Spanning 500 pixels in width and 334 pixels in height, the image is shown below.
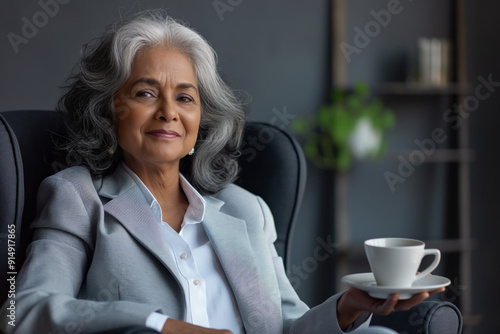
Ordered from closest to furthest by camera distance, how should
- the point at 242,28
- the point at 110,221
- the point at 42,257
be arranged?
the point at 42,257, the point at 110,221, the point at 242,28

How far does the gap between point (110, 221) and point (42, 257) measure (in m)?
0.20

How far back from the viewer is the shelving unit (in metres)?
3.06

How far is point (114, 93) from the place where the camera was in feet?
5.39

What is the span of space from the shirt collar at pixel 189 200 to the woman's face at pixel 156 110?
0.07m

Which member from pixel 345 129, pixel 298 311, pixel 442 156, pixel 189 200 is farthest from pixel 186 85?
pixel 442 156

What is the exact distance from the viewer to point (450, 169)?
327 centimetres

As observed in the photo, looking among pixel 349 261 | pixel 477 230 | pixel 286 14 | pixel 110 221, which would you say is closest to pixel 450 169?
pixel 477 230

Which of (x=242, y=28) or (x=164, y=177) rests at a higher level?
(x=242, y=28)

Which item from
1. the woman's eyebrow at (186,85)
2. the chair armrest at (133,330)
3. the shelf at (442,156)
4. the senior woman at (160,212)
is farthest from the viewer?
the shelf at (442,156)

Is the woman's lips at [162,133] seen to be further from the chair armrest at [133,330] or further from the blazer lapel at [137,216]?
the chair armrest at [133,330]

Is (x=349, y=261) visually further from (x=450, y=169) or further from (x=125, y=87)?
(x=125, y=87)

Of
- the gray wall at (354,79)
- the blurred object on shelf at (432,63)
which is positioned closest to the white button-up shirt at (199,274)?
the gray wall at (354,79)

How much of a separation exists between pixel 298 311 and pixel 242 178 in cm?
52

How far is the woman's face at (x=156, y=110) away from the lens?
Result: 160cm
